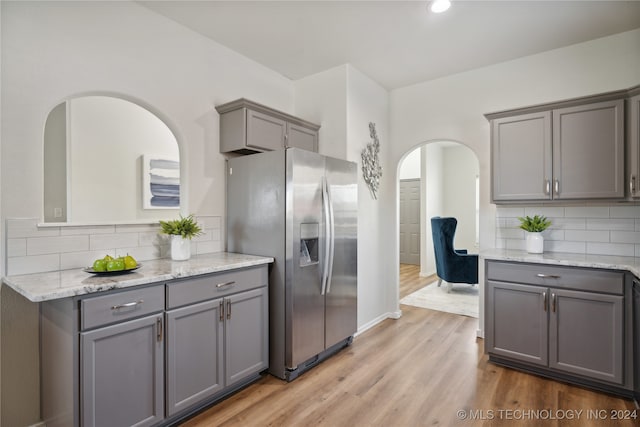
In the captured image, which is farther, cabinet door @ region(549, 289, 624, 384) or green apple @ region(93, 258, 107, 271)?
cabinet door @ region(549, 289, 624, 384)

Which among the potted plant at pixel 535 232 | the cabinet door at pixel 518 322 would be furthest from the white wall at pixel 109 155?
the potted plant at pixel 535 232

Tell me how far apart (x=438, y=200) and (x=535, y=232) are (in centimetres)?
437

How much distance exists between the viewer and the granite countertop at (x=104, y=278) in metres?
1.57

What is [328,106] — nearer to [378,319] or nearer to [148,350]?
[378,319]

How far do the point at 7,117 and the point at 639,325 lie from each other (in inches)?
157

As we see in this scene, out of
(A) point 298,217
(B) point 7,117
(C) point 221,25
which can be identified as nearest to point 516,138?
(A) point 298,217

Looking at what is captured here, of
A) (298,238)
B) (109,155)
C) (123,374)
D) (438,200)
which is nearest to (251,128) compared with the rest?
(298,238)

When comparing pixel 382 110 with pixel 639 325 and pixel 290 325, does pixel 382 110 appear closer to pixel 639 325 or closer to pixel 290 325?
pixel 290 325

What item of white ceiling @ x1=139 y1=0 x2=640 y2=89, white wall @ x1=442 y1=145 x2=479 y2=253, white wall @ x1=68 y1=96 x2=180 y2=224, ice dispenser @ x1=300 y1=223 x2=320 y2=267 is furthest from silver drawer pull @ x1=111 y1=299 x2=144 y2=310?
white wall @ x1=442 y1=145 x2=479 y2=253

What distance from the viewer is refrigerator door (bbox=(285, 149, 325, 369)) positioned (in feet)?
8.41

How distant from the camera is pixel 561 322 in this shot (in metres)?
2.54

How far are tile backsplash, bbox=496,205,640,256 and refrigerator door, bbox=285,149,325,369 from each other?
1.98 metres

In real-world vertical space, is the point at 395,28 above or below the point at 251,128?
above

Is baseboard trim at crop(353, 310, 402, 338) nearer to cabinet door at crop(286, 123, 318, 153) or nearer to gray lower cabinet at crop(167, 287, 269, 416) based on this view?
gray lower cabinet at crop(167, 287, 269, 416)
